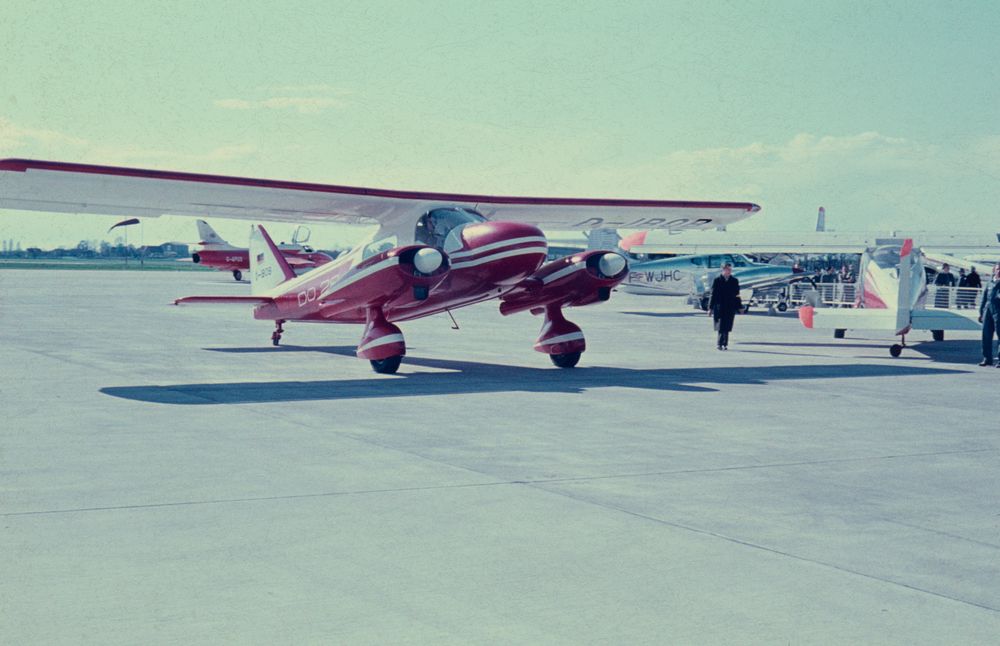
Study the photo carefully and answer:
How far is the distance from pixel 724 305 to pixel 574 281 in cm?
571

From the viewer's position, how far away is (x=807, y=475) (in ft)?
23.9

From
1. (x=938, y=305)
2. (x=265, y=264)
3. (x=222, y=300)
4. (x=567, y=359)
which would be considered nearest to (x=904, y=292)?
(x=567, y=359)

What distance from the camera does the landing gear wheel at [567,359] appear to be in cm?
1528

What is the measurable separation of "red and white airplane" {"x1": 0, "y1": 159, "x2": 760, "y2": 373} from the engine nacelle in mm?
16

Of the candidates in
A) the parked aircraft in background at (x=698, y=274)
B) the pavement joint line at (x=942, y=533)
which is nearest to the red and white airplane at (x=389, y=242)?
the pavement joint line at (x=942, y=533)

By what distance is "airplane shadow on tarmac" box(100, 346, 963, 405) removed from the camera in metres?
11.5

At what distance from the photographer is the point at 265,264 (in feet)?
61.4

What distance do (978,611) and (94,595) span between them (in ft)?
11.8

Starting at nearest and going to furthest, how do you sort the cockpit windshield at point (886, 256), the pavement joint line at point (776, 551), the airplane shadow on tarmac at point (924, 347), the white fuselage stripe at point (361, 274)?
the pavement joint line at point (776, 551)
the white fuselage stripe at point (361, 274)
the airplane shadow on tarmac at point (924, 347)
the cockpit windshield at point (886, 256)

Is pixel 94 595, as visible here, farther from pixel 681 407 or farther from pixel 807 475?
pixel 681 407

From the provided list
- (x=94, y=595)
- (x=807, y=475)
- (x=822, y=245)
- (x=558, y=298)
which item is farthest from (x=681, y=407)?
(x=822, y=245)

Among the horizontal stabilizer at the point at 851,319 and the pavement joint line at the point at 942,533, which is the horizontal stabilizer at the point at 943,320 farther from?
the pavement joint line at the point at 942,533

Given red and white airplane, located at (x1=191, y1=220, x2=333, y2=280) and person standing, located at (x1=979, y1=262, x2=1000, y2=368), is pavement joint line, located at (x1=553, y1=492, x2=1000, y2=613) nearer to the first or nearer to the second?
person standing, located at (x1=979, y1=262, x2=1000, y2=368)

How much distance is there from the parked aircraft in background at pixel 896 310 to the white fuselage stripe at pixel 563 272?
19.2 feet
